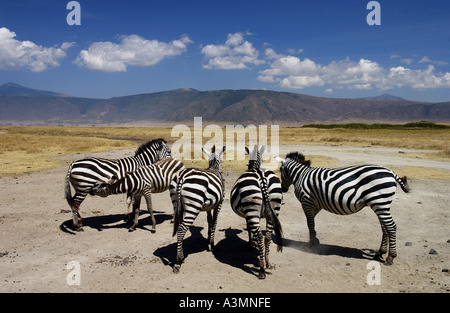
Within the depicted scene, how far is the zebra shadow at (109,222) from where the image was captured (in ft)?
32.1

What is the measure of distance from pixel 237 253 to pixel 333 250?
2.41 metres

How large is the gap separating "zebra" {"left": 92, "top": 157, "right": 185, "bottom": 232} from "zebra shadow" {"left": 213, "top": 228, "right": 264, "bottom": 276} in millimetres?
2344

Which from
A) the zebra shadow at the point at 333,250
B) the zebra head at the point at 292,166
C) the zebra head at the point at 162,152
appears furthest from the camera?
the zebra head at the point at 162,152

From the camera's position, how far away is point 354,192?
24.0 feet

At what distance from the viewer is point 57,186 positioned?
15.2m

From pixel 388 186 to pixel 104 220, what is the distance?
851cm

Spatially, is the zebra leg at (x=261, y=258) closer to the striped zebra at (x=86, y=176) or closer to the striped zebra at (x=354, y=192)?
the striped zebra at (x=354, y=192)

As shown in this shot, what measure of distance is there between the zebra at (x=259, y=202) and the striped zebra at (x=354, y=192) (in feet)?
3.68

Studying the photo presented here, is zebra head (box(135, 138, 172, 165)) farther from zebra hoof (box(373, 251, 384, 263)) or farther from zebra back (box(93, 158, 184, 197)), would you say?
zebra hoof (box(373, 251, 384, 263))

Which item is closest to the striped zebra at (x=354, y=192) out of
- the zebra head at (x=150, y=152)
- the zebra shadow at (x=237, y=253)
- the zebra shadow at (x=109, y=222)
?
the zebra shadow at (x=237, y=253)

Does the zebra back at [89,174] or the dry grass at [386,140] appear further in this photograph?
the dry grass at [386,140]

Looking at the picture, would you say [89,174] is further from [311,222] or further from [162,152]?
[311,222]

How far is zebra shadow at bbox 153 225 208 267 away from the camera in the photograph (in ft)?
25.0
